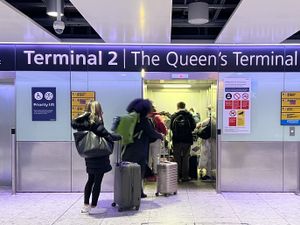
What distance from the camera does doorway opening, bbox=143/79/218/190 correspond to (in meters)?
6.85

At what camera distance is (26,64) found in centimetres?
625

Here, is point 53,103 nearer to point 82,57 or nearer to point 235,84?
point 82,57

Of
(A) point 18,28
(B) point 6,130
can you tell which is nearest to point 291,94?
(A) point 18,28

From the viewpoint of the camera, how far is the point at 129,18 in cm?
456

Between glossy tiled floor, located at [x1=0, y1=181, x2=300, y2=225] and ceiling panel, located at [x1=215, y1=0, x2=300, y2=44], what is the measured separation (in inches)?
93.8

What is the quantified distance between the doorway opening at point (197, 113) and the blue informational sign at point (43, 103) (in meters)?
1.54

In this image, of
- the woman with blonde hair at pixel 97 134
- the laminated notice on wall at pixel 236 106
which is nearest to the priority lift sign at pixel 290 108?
the laminated notice on wall at pixel 236 106

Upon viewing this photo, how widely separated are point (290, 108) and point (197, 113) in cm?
333

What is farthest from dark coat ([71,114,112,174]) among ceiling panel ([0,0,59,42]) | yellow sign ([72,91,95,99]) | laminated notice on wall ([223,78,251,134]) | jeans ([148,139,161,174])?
laminated notice on wall ([223,78,251,134])

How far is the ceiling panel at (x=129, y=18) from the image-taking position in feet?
13.1

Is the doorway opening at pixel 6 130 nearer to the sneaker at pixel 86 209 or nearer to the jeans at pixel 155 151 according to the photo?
the sneaker at pixel 86 209

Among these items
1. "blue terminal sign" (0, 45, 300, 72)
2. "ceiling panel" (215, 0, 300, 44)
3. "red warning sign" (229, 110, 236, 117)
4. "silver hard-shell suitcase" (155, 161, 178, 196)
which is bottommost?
"silver hard-shell suitcase" (155, 161, 178, 196)

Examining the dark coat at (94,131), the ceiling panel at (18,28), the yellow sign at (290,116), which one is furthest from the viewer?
the yellow sign at (290,116)

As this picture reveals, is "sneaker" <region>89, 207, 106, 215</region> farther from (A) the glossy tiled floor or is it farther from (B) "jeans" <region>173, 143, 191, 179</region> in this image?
(B) "jeans" <region>173, 143, 191, 179</region>
